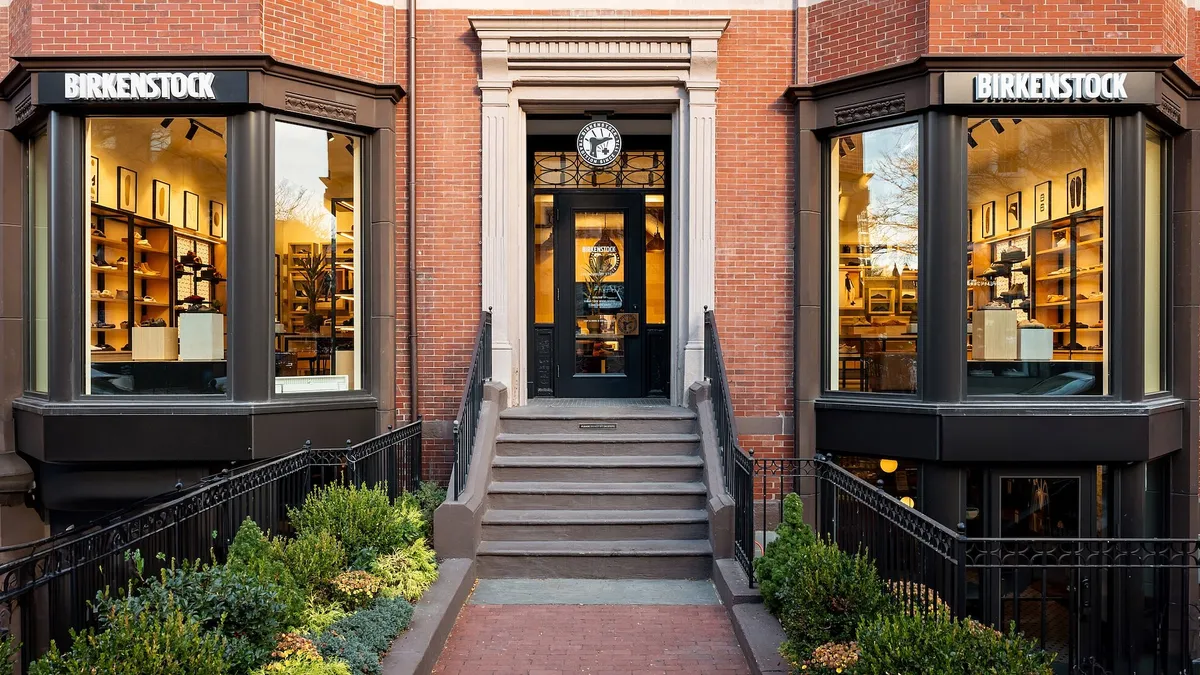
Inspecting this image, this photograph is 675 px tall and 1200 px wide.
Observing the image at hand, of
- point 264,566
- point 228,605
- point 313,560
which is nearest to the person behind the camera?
A: point 228,605

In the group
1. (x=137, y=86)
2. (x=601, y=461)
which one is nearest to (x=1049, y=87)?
(x=601, y=461)

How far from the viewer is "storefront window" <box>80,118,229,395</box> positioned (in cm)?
866

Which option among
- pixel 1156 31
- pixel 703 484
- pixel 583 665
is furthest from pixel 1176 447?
pixel 583 665

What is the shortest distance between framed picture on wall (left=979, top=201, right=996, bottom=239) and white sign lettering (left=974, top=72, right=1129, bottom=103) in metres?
1.04

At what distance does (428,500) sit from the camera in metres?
8.58

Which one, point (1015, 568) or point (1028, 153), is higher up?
point (1028, 153)

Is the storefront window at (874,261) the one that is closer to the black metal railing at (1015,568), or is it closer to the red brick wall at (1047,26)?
the red brick wall at (1047,26)

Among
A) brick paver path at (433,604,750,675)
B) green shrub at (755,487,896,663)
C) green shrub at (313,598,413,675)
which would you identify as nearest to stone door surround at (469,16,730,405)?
brick paver path at (433,604,750,675)

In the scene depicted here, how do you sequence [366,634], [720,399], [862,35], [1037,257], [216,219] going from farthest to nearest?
1. [862,35]
2. [1037,257]
3. [720,399]
4. [216,219]
5. [366,634]

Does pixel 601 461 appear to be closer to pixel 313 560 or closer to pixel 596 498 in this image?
pixel 596 498

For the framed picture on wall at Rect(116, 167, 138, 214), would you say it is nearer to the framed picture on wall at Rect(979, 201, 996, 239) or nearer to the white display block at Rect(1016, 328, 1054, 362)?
the framed picture on wall at Rect(979, 201, 996, 239)

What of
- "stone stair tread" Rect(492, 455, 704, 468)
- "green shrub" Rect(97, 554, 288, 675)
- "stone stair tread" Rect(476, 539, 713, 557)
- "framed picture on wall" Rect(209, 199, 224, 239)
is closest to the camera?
"green shrub" Rect(97, 554, 288, 675)

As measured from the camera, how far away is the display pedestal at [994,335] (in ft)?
28.6

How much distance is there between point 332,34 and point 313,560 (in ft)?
19.2
